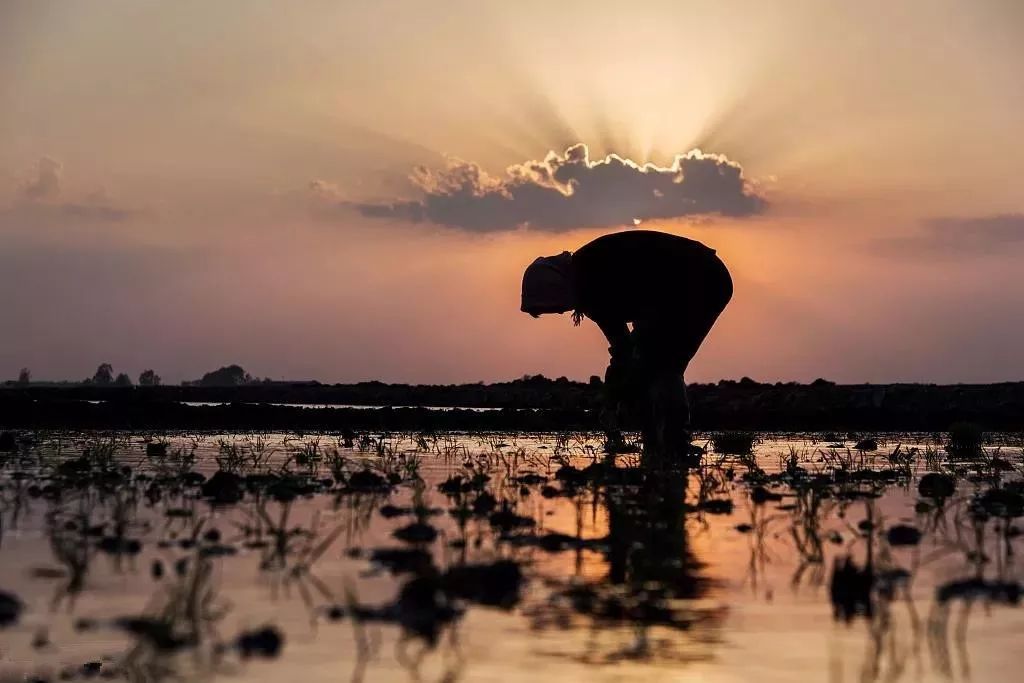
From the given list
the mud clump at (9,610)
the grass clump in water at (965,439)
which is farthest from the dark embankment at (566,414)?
the mud clump at (9,610)

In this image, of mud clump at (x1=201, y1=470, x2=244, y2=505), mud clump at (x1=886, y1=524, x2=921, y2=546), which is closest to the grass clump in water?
mud clump at (x1=886, y1=524, x2=921, y2=546)

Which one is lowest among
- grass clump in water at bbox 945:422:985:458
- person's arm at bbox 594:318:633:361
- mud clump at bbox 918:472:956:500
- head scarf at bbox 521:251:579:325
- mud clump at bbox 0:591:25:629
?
mud clump at bbox 0:591:25:629

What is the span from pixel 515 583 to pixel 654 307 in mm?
10665

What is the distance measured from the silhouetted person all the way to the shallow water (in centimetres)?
414

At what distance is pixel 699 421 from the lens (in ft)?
102

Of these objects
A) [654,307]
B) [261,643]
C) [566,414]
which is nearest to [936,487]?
[654,307]

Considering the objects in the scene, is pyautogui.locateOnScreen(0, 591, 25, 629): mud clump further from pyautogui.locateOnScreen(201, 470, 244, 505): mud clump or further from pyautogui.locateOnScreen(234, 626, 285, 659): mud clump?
pyautogui.locateOnScreen(201, 470, 244, 505): mud clump

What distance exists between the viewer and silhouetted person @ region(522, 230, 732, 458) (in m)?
16.5

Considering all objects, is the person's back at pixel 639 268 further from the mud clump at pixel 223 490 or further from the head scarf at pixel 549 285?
the mud clump at pixel 223 490

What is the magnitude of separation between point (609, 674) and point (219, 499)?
6772mm

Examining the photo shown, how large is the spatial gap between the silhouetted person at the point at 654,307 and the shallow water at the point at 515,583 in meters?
4.14

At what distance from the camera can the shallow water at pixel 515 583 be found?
4.83 meters

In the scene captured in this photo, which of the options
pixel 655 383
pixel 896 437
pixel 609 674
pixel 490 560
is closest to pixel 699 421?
pixel 896 437

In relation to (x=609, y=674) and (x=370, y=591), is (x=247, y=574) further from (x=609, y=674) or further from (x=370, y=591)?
(x=609, y=674)
